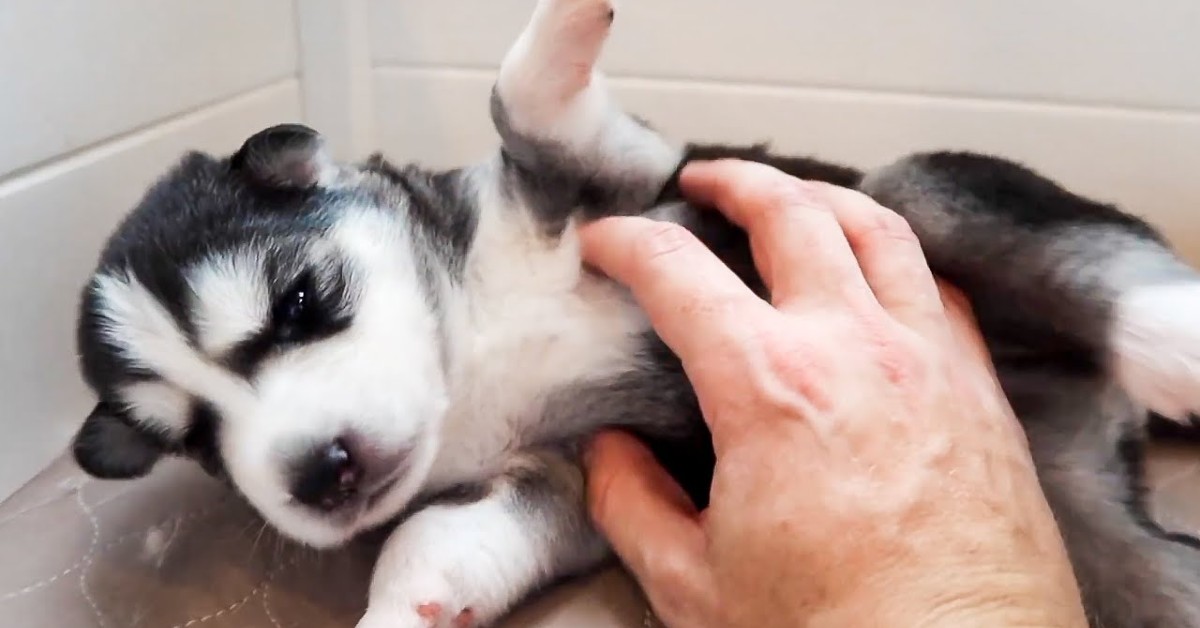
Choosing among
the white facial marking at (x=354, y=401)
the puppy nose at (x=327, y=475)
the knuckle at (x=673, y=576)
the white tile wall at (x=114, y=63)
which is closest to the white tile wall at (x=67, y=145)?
the white tile wall at (x=114, y=63)

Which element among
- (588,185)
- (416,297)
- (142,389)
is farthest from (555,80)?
(142,389)

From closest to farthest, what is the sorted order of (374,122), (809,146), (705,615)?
(705,615), (809,146), (374,122)

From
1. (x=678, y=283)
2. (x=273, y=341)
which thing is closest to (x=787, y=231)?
(x=678, y=283)

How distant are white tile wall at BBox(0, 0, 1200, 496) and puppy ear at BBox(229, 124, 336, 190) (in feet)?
1.47

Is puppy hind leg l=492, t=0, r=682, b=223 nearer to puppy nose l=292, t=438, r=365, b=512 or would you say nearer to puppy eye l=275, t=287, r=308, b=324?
puppy eye l=275, t=287, r=308, b=324

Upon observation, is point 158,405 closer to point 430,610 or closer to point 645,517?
point 430,610

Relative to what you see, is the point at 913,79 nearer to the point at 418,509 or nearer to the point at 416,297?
the point at 416,297

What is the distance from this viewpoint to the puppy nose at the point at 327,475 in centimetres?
134

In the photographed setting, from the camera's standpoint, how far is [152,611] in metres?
1.43

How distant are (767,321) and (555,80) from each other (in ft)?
1.99

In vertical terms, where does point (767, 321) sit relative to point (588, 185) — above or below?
above

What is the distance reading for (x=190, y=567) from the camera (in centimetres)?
152

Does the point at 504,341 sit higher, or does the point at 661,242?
the point at 661,242

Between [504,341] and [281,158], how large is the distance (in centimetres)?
45
